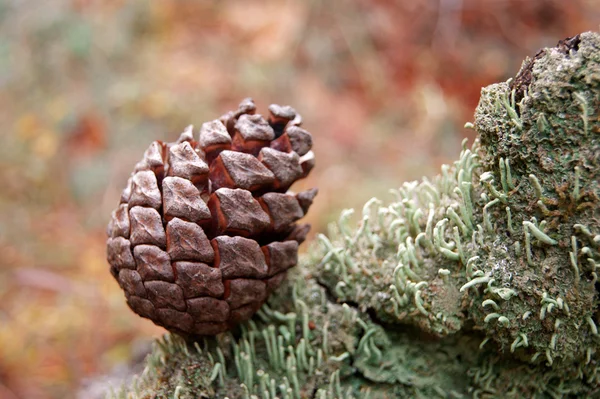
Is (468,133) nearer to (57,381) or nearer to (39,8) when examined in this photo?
(57,381)

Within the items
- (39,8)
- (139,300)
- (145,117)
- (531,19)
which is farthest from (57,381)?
(531,19)

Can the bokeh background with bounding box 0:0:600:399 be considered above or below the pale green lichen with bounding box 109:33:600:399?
above

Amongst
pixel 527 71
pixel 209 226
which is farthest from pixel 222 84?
pixel 527 71

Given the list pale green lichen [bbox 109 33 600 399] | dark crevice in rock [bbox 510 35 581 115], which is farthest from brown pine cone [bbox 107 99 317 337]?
dark crevice in rock [bbox 510 35 581 115]

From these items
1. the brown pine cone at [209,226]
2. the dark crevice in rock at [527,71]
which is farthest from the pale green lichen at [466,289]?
the brown pine cone at [209,226]

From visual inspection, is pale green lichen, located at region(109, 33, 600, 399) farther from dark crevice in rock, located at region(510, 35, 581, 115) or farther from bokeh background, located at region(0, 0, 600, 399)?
bokeh background, located at region(0, 0, 600, 399)

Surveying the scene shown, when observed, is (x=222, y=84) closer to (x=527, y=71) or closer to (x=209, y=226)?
(x=209, y=226)
